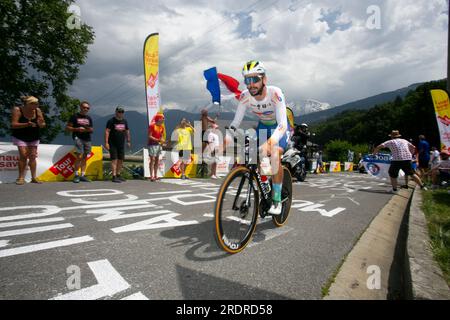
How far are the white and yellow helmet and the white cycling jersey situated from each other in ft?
0.92

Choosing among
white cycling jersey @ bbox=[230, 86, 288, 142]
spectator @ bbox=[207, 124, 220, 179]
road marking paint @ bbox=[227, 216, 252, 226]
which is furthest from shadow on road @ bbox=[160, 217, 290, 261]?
spectator @ bbox=[207, 124, 220, 179]

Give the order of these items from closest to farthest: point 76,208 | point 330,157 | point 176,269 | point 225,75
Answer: point 176,269 → point 76,208 → point 225,75 → point 330,157

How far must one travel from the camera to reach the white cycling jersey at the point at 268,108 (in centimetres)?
359

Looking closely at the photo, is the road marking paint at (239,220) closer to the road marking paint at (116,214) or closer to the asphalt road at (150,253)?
the asphalt road at (150,253)

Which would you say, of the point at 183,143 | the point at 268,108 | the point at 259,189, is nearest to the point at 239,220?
the point at 259,189

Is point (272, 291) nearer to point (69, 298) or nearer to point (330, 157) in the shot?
point (69, 298)

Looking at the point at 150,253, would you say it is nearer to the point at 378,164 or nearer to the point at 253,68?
the point at 253,68

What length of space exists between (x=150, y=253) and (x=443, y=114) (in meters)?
16.4

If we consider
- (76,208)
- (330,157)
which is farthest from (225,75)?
(330,157)

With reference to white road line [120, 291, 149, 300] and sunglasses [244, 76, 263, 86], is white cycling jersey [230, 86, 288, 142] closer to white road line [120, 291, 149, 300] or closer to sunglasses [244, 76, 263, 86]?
sunglasses [244, 76, 263, 86]

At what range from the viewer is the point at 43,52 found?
19734mm

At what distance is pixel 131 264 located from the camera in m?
2.46

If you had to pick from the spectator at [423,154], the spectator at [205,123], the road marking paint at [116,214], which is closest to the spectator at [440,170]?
the spectator at [423,154]
